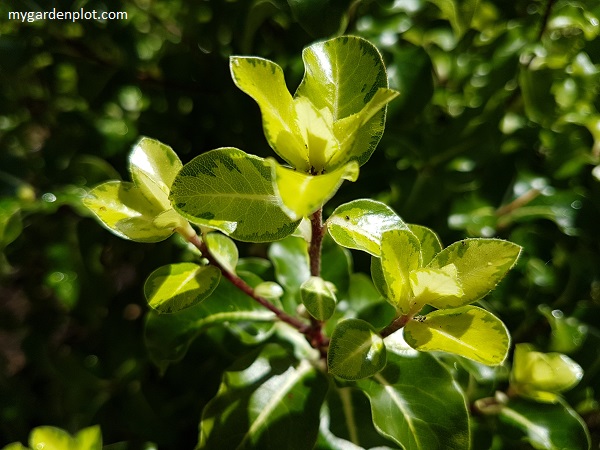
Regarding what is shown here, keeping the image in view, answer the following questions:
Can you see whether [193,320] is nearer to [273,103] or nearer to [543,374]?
[273,103]

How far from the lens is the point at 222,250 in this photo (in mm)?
711

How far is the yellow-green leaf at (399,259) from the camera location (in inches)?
21.6

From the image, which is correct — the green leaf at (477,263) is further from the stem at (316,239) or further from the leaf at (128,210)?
the leaf at (128,210)

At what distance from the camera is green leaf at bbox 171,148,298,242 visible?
0.52m

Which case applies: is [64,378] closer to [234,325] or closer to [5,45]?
[234,325]

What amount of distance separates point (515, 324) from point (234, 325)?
0.59 metres

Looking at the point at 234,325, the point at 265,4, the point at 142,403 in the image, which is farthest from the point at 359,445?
the point at 265,4

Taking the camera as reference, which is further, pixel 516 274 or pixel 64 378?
pixel 64 378

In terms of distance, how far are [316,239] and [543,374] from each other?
48 centimetres

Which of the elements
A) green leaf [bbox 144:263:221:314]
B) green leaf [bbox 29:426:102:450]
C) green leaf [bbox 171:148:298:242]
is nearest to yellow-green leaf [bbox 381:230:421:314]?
green leaf [bbox 171:148:298:242]

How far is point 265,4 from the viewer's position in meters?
0.96

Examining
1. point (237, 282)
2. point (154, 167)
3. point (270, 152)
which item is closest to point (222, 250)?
point (237, 282)

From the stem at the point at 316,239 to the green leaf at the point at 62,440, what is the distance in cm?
44

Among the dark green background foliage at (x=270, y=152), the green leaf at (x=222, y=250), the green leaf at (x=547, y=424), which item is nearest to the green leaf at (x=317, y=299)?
the green leaf at (x=222, y=250)
